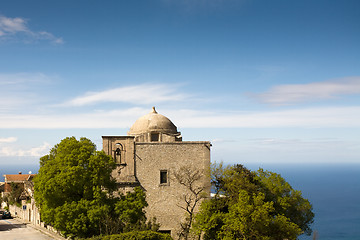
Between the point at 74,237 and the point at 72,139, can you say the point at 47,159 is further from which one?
the point at 74,237

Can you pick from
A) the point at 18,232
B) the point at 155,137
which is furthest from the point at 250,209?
the point at 18,232

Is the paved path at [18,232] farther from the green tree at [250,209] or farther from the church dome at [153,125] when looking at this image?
the green tree at [250,209]

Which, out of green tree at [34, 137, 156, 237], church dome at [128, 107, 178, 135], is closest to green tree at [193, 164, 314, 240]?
green tree at [34, 137, 156, 237]

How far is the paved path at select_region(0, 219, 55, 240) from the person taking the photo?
35.5m

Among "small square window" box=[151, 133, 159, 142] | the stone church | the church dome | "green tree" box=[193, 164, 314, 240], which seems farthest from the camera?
the church dome

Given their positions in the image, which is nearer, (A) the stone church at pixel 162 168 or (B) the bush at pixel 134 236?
(B) the bush at pixel 134 236

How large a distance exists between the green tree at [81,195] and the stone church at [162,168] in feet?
12.3

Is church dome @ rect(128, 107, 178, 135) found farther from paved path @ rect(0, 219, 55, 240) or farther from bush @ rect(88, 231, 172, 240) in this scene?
bush @ rect(88, 231, 172, 240)

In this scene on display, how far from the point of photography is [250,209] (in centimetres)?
2827

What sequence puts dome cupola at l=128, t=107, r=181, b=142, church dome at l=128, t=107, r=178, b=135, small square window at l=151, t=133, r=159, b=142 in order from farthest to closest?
church dome at l=128, t=107, r=178, b=135 → small square window at l=151, t=133, r=159, b=142 → dome cupola at l=128, t=107, r=181, b=142

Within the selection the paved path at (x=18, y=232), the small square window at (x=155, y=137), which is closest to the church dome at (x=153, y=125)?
the small square window at (x=155, y=137)

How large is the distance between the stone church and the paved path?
998 centimetres

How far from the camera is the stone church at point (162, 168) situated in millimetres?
35406

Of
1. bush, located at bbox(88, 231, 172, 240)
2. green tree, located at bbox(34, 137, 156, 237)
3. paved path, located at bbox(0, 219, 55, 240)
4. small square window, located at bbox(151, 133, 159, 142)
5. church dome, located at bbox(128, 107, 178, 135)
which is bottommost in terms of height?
paved path, located at bbox(0, 219, 55, 240)
